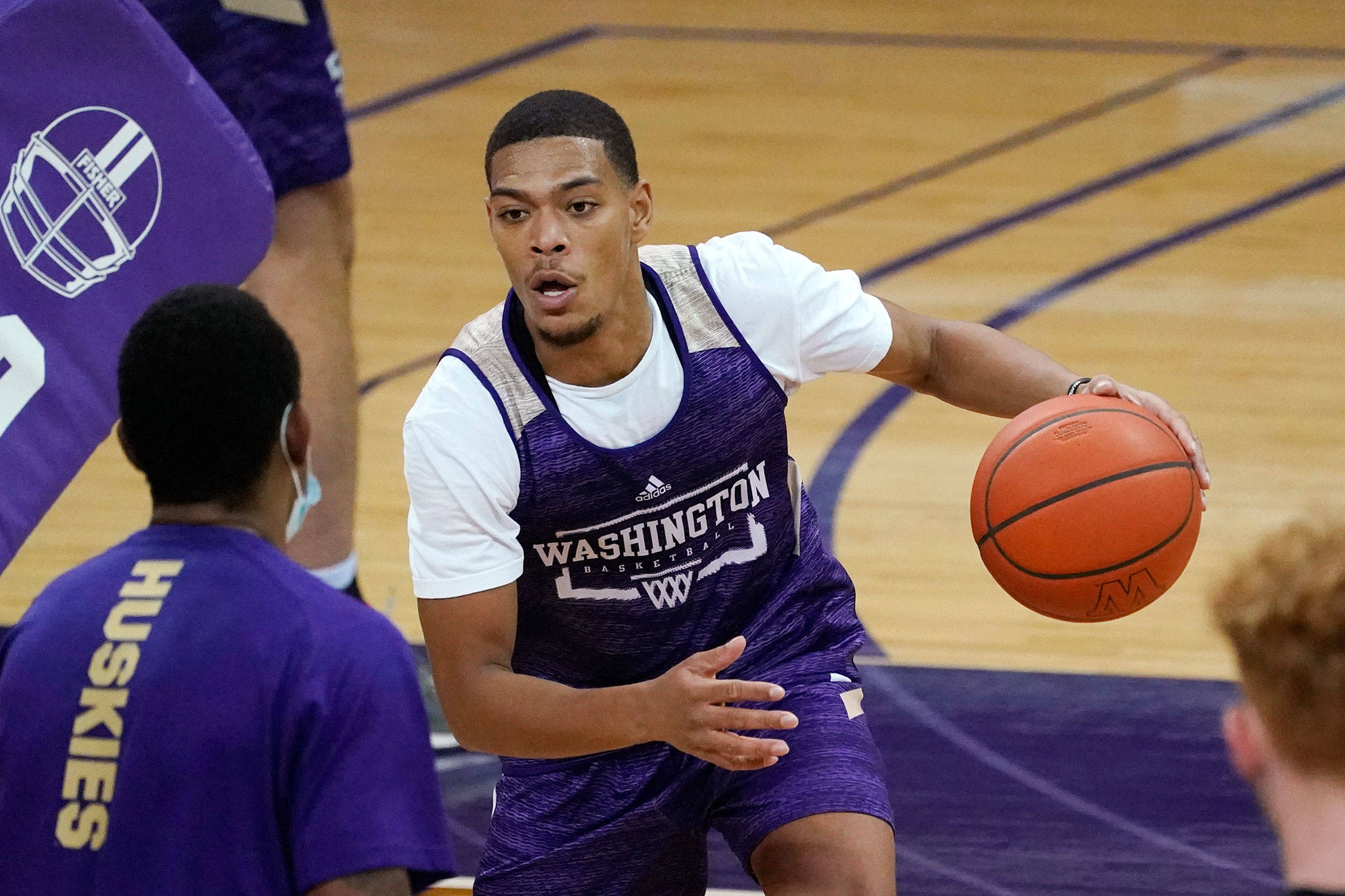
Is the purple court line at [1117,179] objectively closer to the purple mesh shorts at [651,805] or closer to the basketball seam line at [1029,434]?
the basketball seam line at [1029,434]

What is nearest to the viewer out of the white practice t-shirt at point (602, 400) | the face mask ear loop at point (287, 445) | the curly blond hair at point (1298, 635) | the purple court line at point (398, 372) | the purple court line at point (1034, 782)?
the curly blond hair at point (1298, 635)

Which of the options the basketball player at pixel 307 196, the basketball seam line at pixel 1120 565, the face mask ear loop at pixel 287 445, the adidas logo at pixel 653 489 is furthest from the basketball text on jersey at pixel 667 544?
the basketball player at pixel 307 196

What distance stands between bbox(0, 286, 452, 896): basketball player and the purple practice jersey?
36.7 inches

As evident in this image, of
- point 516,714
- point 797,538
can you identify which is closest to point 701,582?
point 797,538

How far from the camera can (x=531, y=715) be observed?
2.76 m

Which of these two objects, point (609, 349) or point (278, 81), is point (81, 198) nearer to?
point (609, 349)

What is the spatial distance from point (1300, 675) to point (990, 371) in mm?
1710

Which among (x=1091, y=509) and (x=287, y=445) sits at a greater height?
(x=287, y=445)

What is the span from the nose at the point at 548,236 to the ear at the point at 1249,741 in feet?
5.04

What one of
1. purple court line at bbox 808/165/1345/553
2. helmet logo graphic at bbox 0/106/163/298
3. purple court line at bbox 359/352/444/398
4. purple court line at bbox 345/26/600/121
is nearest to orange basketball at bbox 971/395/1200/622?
helmet logo graphic at bbox 0/106/163/298

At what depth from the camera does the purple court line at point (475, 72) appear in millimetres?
8828

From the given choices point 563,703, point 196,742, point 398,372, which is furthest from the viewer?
point 398,372

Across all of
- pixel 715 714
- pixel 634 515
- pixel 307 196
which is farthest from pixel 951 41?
pixel 715 714

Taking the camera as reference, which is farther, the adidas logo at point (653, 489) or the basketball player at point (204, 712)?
the adidas logo at point (653, 489)
